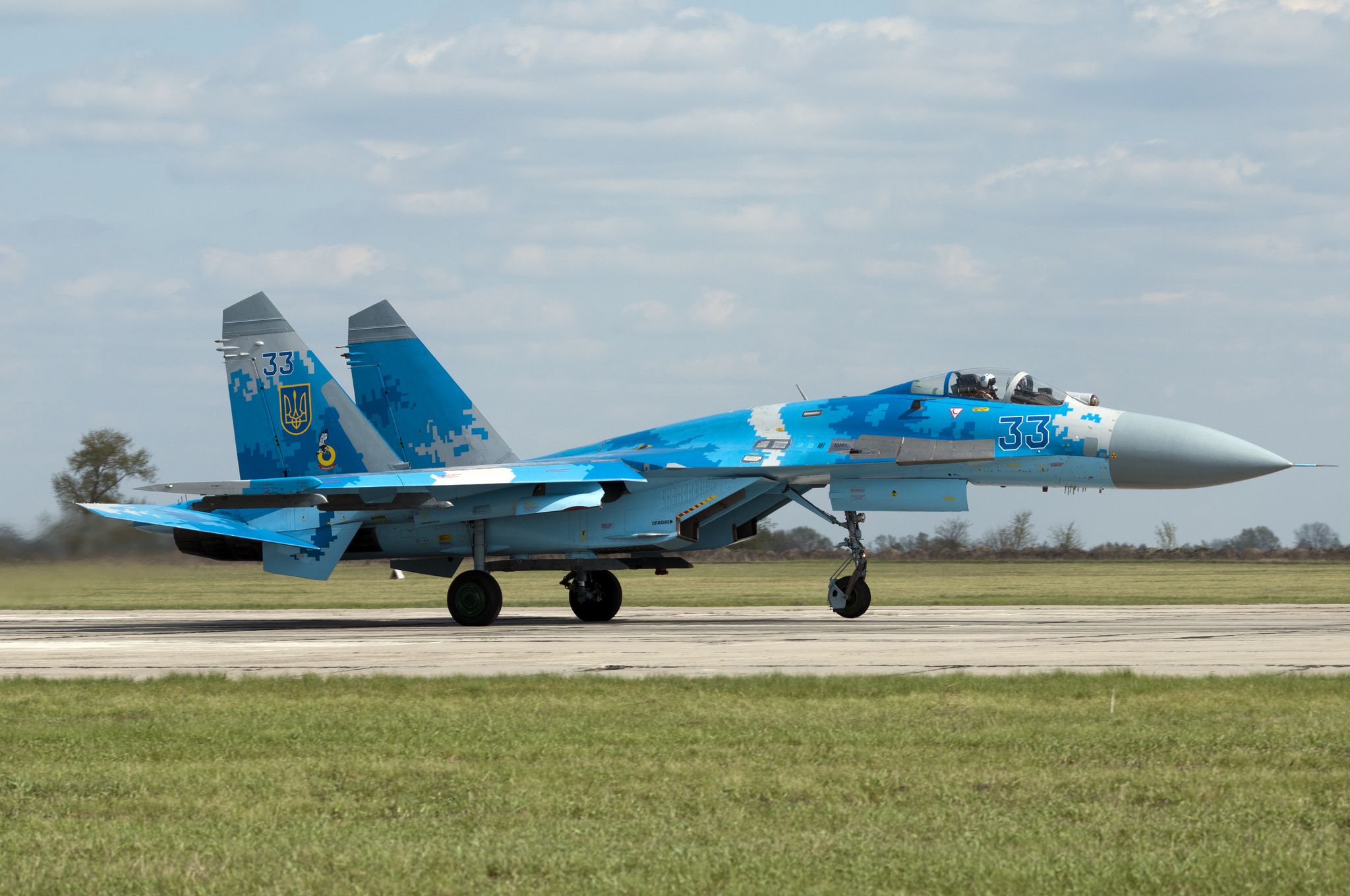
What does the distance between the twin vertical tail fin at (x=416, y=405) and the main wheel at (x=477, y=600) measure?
3018mm

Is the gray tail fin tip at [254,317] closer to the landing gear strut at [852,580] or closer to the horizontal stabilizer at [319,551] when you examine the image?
the horizontal stabilizer at [319,551]

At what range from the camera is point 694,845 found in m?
5.66

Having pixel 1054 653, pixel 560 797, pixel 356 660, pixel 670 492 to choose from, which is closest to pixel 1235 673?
pixel 1054 653

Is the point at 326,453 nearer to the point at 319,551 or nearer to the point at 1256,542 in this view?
the point at 319,551

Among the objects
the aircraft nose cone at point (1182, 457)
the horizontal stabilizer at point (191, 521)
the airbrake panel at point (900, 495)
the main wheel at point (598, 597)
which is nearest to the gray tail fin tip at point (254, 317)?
the horizontal stabilizer at point (191, 521)

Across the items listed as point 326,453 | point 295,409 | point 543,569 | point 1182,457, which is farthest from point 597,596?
point 1182,457

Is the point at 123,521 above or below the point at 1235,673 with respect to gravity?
→ above

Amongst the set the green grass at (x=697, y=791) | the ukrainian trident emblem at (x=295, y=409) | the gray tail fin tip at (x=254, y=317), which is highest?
the gray tail fin tip at (x=254, y=317)

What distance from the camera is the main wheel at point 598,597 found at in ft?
72.0

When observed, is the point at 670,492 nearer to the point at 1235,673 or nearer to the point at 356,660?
the point at 356,660

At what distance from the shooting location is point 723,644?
49.4 feet

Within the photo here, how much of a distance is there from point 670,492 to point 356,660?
732cm

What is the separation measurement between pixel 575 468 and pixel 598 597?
2.38 meters

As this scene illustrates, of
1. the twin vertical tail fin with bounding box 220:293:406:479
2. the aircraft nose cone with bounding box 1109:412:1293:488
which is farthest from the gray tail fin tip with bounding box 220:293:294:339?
the aircraft nose cone with bounding box 1109:412:1293:488
